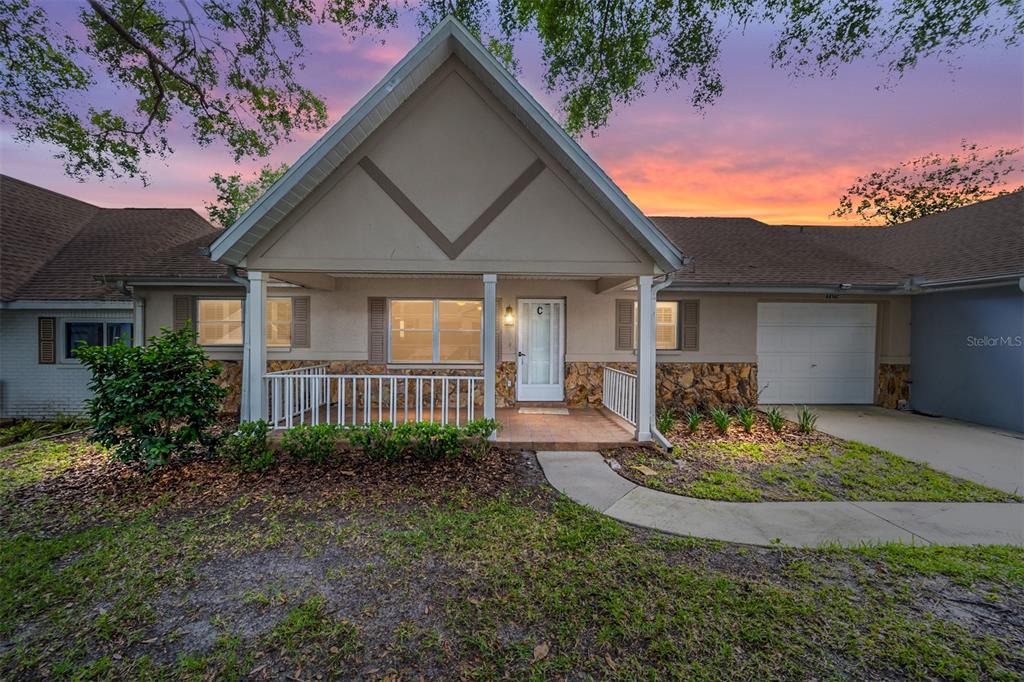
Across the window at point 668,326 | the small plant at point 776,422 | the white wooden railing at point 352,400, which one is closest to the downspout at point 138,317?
the white wooden railing at point 352,400

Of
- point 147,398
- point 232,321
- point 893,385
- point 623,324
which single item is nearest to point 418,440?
point 147,398

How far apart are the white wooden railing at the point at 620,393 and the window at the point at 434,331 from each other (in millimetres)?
2724

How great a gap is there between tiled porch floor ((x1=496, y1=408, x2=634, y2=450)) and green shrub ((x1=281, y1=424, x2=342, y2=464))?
94.7 inches

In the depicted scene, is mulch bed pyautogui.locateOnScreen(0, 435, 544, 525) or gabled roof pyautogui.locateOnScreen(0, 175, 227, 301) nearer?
mulch bed pyautogui.locateOnScreen(0, 435, 544, 525)

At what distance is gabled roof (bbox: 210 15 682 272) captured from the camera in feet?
19.0

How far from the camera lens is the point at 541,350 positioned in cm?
937

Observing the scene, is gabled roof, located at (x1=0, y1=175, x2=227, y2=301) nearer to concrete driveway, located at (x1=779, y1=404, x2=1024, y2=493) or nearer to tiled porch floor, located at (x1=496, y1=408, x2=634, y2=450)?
tiled porch floor, located at (x1=496, y1=408, x2=634, y2=450)

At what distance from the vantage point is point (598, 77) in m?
8.92

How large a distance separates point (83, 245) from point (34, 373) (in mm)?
3223

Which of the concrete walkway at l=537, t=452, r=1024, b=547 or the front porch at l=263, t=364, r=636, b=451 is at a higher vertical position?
the front porch at l=263, t=364, r=636, b=451

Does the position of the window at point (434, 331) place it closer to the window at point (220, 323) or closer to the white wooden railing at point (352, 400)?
the white wooden railing at point (352, 400)

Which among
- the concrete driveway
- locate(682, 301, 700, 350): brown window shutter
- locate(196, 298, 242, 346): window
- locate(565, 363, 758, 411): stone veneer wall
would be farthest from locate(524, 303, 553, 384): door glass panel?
locate(196, 298, 242, 346): window

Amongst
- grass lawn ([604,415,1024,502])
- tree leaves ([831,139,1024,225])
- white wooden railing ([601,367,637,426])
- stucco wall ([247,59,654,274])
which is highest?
tree leaves ([831,139,1024,225])

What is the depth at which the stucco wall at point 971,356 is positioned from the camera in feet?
25.7
